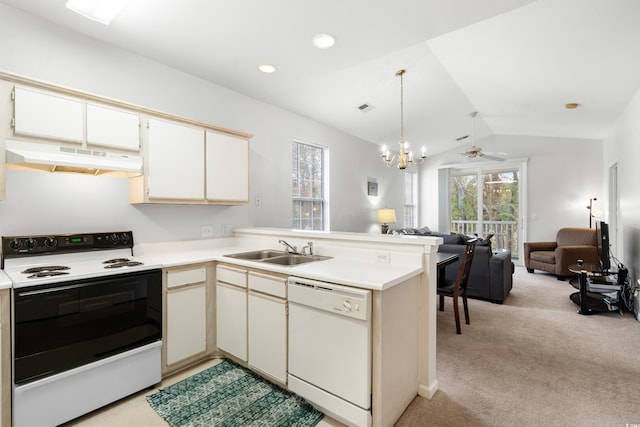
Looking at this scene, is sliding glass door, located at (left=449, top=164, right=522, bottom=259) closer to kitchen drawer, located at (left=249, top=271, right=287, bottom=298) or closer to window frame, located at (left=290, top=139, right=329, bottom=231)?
window frame, located at (left=290, top=139, right=329, bottom=231)

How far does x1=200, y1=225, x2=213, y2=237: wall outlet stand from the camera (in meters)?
3.27

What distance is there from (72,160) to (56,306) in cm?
94

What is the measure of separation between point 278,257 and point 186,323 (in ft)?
2.90

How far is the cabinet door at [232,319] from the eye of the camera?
2.38m

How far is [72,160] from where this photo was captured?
2033 millimetres

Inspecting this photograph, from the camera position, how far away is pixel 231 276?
2469mm

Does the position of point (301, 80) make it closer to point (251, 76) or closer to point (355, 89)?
point (251, 76)

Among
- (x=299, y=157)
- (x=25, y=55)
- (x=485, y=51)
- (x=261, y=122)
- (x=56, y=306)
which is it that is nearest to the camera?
(x=56, y=306)

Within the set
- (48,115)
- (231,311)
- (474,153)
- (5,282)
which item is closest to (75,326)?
(5,282)

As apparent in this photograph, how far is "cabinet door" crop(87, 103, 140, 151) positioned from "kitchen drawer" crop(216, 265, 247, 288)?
1.20 metres

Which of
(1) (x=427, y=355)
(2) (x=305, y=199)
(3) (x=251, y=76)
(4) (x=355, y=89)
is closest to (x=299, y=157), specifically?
(2) (x=305, y=199)

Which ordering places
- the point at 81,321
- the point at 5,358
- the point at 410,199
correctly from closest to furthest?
the point at 5,358 < the point at 81,321 < the point at 410,199

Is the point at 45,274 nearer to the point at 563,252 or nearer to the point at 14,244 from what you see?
the point at 14,244

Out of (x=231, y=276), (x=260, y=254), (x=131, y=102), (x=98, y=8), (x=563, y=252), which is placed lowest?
(x=563, y=252)
